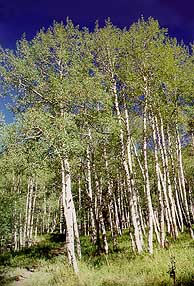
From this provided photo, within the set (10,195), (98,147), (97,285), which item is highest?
(98,147)

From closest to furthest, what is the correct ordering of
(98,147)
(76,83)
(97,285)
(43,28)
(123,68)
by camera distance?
1. (97,285)
2. (76,83)
3. (43,28)
4. (123,68)
5. (98,147)

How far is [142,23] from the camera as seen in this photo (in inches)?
804

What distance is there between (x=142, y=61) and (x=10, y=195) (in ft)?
80.2

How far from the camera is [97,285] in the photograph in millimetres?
11844

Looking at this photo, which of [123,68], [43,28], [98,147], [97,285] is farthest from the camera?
[98,147]

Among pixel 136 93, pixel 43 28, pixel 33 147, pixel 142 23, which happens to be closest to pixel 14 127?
pixel 33 147

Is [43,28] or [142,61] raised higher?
[43,28]

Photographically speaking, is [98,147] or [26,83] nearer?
[26,83]

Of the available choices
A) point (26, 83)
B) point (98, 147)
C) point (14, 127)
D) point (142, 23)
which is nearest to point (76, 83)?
point (26, 83)

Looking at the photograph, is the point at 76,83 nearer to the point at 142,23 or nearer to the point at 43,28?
the point at 43,28

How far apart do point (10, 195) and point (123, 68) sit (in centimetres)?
2311

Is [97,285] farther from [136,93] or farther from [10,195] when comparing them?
[10,195]

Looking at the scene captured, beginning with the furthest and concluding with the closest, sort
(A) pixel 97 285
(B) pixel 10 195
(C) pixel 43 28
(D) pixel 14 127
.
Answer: (B) pixel 10 195
(C) pixel 43 28
(D) pixel 14 127
(A) pixel 97 285

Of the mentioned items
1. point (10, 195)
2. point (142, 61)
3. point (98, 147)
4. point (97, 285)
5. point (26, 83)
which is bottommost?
point (97, 285)
